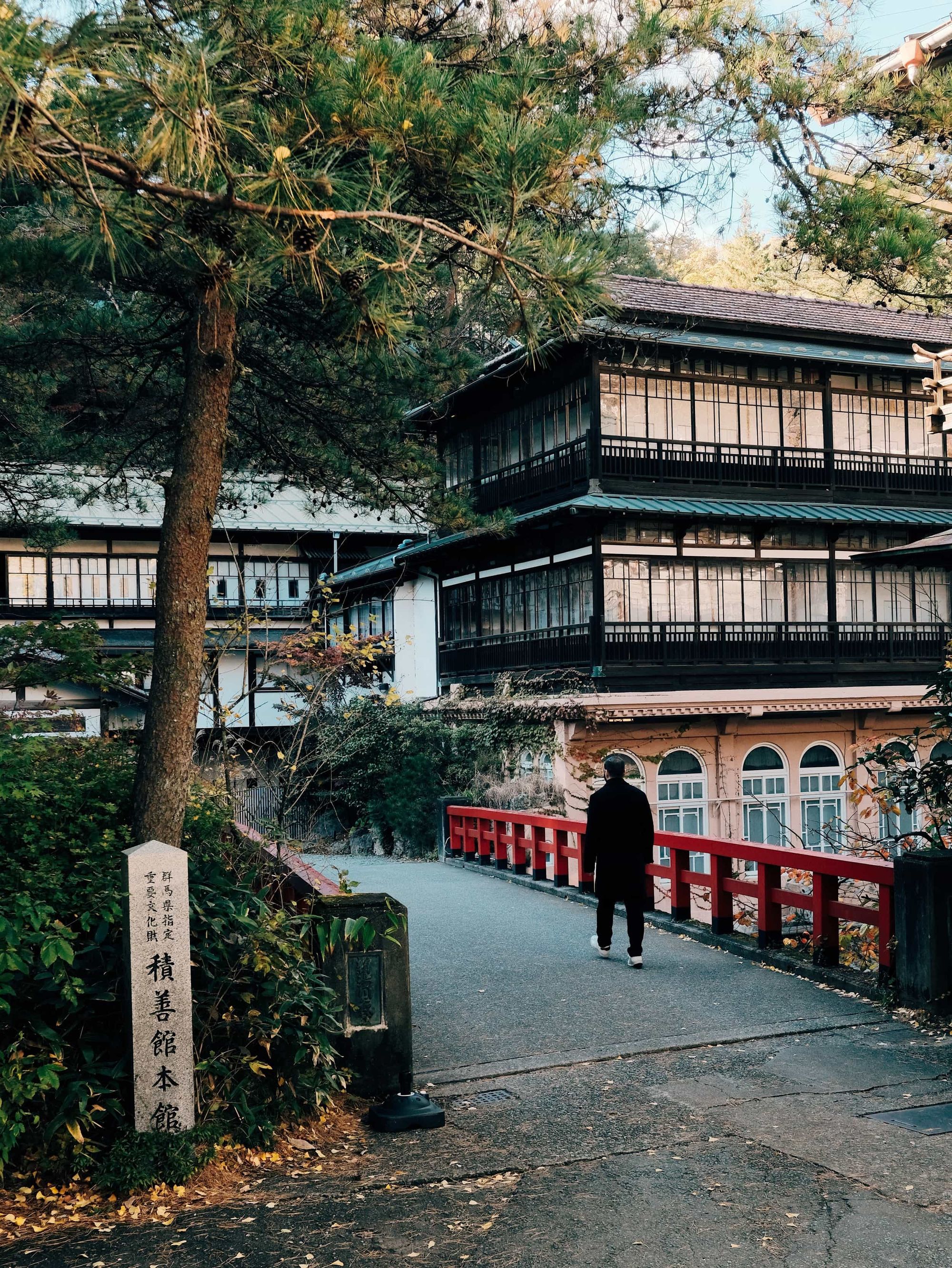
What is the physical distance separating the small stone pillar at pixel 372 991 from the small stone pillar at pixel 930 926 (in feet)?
11.7

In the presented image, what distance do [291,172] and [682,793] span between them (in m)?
19.7

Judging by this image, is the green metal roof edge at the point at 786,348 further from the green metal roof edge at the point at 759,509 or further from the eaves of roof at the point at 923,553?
the eaves of roof at the point at 923,553

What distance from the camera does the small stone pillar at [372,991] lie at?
709cm

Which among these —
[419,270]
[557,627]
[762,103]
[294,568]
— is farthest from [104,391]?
[294,568]

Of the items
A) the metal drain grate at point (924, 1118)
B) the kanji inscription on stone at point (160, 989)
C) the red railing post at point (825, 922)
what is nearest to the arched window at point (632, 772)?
the red railing post at point (825, 922)

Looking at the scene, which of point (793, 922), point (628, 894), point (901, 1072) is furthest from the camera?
point (793, 922)

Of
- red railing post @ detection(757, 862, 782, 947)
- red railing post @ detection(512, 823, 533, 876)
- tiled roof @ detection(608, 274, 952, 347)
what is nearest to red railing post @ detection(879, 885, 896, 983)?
red railing post @ detection(757, 862, 782, 947)

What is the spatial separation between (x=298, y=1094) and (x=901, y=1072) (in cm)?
354

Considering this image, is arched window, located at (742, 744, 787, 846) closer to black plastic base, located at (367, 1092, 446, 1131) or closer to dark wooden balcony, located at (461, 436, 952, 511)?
dark wooden balcony, located at (461, 436, 952, 511)

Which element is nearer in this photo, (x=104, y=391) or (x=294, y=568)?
(x=104, y=391)

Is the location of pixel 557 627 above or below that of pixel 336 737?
above

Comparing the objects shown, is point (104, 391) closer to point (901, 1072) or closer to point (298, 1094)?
point (298, 1094)

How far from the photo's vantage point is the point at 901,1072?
7.14m

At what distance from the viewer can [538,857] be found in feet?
52.0
